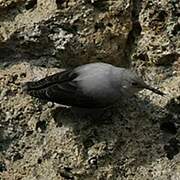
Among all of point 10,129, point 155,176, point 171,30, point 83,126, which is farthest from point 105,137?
point 171,30

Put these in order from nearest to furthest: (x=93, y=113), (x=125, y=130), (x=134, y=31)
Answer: (x=125, y=130), (x=93, y=113), (x=134, y=31)

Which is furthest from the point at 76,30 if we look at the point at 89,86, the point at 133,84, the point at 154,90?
the point at 154,90

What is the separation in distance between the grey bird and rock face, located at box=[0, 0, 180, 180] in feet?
0.24

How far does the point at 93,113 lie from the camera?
2.84 m

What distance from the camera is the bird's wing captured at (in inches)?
110

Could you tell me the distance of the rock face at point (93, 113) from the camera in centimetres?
262

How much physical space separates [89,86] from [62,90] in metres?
0.15

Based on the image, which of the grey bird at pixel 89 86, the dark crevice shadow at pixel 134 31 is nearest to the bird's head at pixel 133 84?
the grey bird at pixel 89 86

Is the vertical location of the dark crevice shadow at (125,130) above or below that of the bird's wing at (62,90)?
below

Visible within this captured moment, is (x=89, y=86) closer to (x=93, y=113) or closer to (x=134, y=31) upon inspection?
(x=93, y=113)

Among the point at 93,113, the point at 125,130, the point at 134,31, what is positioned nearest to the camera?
the point at 125,130

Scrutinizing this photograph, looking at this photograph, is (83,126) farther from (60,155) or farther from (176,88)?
(176,88)

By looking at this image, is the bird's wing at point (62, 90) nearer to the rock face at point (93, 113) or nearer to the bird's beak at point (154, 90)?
the rock face at point (93, 113)

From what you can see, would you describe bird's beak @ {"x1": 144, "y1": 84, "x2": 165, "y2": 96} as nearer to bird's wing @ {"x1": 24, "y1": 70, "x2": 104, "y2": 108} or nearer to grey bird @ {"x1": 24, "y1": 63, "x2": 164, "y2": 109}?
grey bird @ {"x1": 24, "y1": 63, "x2": 164, "y2": 109}
